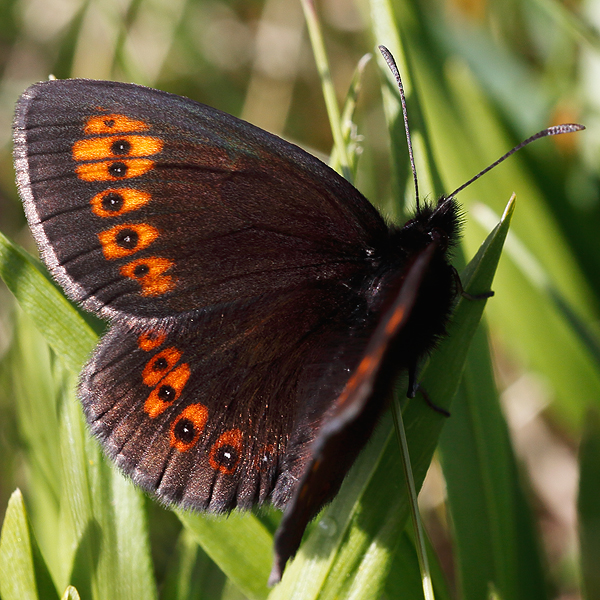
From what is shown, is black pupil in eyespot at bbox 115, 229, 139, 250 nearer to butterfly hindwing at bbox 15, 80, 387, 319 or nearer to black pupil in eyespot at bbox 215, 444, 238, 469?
butterfly hindwing at bbox 15, 80, 387, 319

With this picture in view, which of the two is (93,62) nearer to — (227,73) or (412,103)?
(227,73)

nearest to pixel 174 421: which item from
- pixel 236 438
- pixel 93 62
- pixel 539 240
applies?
pixel 236 438

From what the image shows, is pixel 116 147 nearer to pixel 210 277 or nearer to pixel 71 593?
pixel 210 277

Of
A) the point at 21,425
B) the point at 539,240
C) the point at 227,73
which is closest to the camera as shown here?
the point at 21,425

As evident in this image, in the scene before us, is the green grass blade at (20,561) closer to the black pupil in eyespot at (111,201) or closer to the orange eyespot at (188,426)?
the orange eyespot at (188,426)

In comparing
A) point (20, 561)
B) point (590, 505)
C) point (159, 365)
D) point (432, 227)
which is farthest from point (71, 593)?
point (590, 505)
